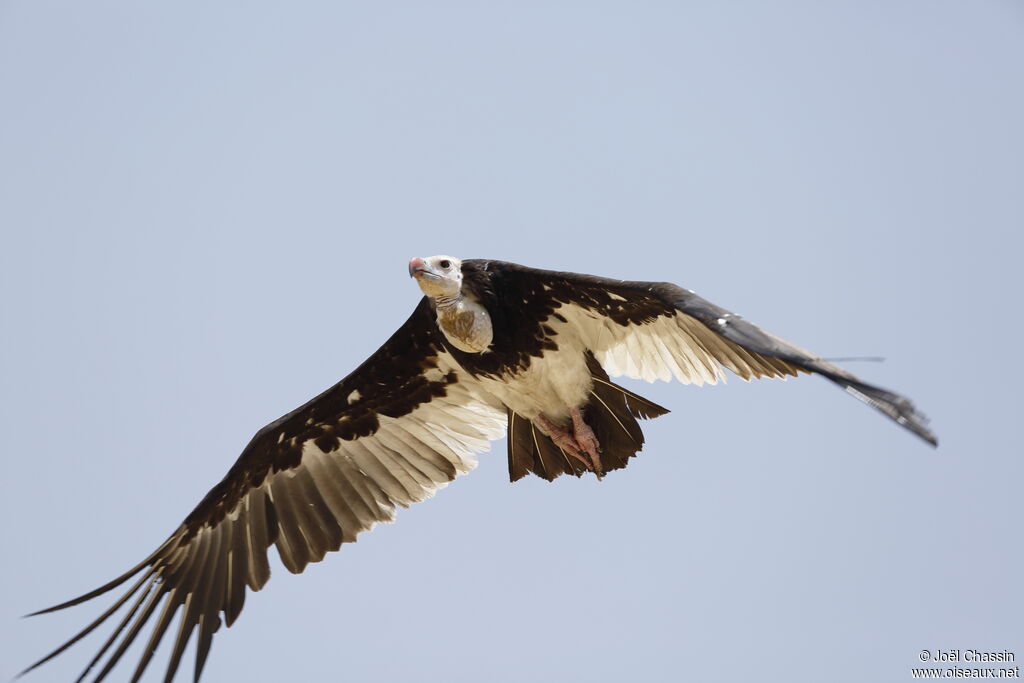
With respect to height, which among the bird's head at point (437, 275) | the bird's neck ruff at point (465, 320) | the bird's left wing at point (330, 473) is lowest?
the bird's left wing at point (330, 473)

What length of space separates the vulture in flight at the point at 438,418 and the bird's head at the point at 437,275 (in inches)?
0.5

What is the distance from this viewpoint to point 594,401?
10555 mm

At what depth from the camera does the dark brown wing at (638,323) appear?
9.12 meters

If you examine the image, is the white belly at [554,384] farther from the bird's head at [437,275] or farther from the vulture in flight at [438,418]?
the bird's head at [437,275]

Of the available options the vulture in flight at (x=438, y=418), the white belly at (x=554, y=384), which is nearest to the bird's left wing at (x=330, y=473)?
the vulture in flight at (x=438, y=418)

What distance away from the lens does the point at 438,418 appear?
38.0ft

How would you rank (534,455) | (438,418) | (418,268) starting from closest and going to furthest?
1. (418,268)
2. (534,455)
3. (438,418)

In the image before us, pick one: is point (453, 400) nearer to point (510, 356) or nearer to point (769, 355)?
point (510, 356)

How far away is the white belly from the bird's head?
1009 mm

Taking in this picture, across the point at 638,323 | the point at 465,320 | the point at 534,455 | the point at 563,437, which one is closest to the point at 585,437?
the point at 563,437

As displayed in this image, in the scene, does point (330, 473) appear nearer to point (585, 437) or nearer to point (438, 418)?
point (438, 418)

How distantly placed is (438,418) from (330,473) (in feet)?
3.90

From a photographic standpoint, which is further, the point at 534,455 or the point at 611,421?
the point at 534,455

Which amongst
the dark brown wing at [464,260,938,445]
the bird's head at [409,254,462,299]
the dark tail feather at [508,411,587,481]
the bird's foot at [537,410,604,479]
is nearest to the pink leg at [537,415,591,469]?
the bird's foot at [537,410,604,479]
